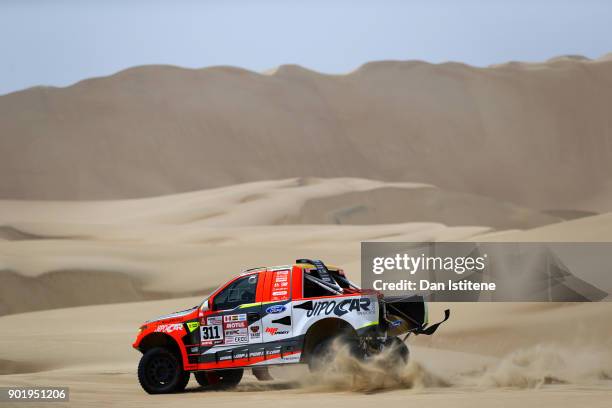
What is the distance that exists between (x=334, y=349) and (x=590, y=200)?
10746 centimetres

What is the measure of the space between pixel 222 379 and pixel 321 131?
10897 centimetres

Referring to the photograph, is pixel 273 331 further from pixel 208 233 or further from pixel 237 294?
pixel 208 233

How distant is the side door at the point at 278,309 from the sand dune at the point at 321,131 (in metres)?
90.2

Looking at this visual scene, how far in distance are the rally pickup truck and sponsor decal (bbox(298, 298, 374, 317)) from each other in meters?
0.01

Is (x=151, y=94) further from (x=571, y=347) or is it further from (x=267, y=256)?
(x=571, y=347)

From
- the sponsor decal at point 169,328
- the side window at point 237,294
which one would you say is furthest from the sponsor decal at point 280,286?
the sponsor decal at point 169,328

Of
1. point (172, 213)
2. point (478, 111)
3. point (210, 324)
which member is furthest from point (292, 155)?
point (210, 324)

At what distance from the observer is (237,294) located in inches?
561

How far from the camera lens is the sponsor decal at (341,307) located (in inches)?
517

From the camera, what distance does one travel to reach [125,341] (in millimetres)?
22219

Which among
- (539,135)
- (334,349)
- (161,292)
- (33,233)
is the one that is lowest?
(334,349)

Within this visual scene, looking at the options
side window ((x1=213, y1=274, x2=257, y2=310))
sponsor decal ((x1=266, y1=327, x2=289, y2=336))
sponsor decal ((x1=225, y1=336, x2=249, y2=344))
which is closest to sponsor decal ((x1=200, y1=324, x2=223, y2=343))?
sponsor decal ((x1=225, y1=336, x2=249, y2=344))

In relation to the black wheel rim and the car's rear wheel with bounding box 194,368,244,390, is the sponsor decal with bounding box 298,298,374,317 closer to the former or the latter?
the black wheel rim

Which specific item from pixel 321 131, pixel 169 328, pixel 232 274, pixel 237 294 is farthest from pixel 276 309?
pixel 321 131
